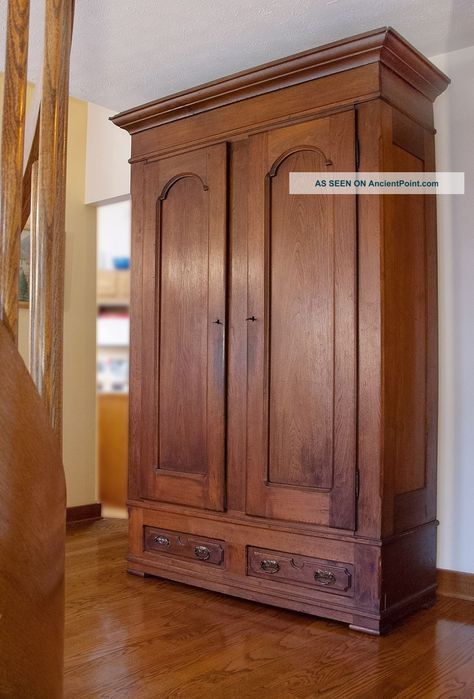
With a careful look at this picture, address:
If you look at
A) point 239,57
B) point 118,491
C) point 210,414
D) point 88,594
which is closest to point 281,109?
point 239,57

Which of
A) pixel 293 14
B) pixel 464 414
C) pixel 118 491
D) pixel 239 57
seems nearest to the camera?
pixel 293 14

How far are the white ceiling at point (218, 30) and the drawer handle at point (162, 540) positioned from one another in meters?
2.13

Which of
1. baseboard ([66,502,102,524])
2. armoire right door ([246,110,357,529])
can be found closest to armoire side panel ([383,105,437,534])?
armoire right door ([246,110,357,529])

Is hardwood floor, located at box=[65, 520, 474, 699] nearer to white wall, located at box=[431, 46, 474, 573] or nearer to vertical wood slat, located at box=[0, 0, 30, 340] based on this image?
white wall, located at box=[431, 46, 474, 573]

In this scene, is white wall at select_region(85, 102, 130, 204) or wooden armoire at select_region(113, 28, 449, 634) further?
white wall at select_region(85, 102, 130, 204)

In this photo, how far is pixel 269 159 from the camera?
9.15 feet

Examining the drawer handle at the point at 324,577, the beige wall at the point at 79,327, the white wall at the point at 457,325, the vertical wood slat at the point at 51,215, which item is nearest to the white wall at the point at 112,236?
the beige wall at the point at 79,327

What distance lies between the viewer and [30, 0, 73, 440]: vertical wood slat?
1265 millimetres

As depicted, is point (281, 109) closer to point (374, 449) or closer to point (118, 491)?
point (374, 449)

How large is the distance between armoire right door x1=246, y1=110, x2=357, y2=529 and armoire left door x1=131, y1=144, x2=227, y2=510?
6.9 inches

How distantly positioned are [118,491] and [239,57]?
12.7 feet

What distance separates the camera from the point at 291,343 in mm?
2701

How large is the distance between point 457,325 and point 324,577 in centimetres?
115

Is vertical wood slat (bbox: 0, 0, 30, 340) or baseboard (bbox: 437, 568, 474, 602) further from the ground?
vertical wood slat (bbox: 0, 0, 30, 340)
